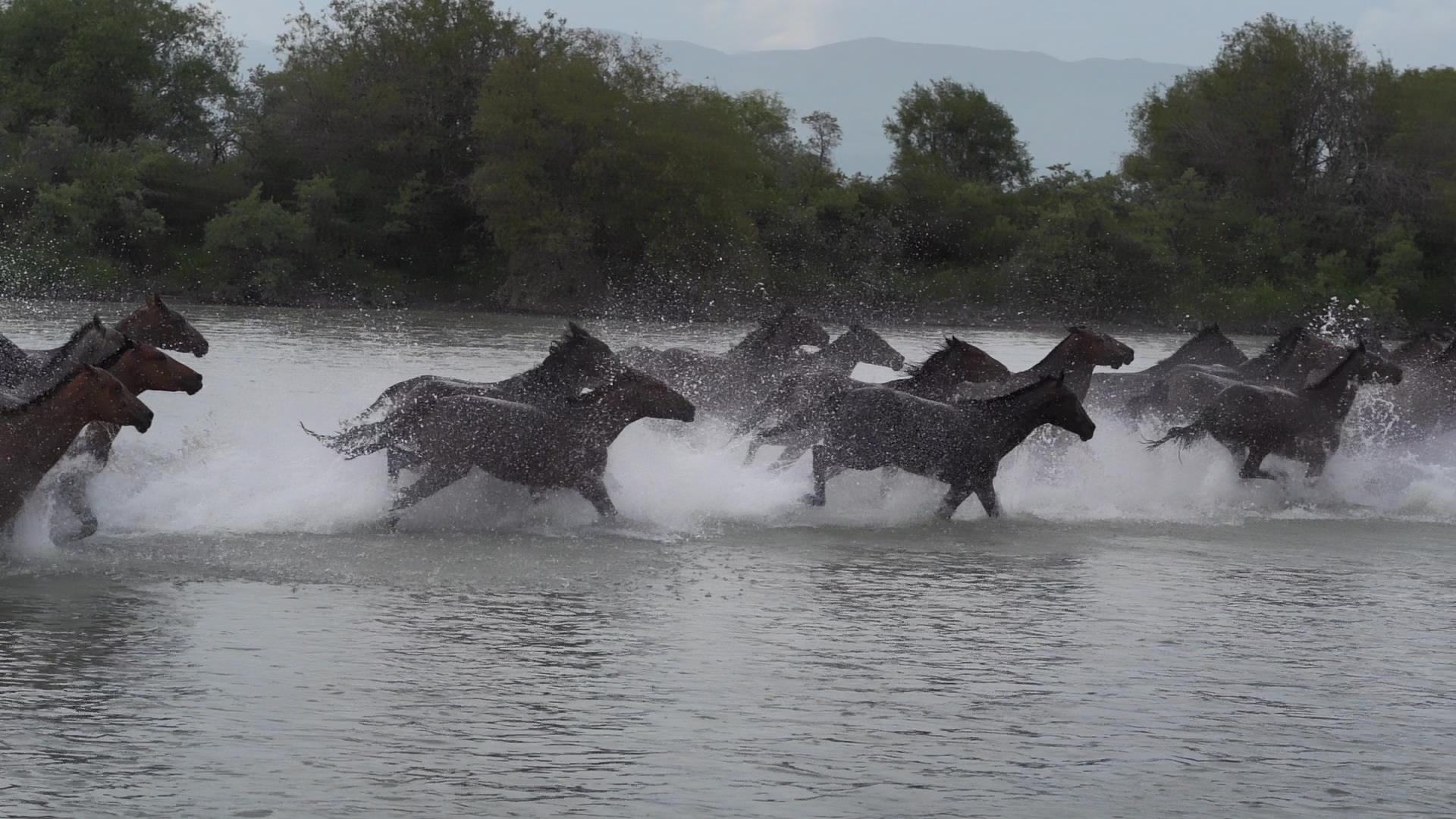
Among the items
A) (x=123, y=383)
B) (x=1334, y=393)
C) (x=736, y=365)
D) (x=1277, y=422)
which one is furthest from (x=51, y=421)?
(x=1334, y=393)

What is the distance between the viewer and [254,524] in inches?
450

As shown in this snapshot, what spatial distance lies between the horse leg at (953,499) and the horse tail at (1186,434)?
7.41 feet

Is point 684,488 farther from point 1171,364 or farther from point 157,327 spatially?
point 1171,364

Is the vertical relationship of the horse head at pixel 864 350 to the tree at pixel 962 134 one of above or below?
below

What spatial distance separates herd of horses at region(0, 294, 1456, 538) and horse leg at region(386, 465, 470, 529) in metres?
0.01

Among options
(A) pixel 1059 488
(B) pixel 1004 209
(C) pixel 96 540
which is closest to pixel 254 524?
(C) pixel 96 540

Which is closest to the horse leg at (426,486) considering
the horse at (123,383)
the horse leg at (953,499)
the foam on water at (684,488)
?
the foam on water at (684,488)

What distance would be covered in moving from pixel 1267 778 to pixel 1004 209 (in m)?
52.4

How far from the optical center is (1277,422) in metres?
14.5

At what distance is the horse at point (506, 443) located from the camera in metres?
11.5

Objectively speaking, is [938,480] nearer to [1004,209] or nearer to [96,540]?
[96,540]

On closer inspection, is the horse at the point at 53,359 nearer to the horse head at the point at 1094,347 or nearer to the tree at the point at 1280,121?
the horse head at the point at 1094,347

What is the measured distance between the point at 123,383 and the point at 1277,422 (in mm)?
8789

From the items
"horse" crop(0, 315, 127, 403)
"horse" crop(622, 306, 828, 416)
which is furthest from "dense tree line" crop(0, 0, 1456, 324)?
"horse" crop(0, 315, 127, 403)
